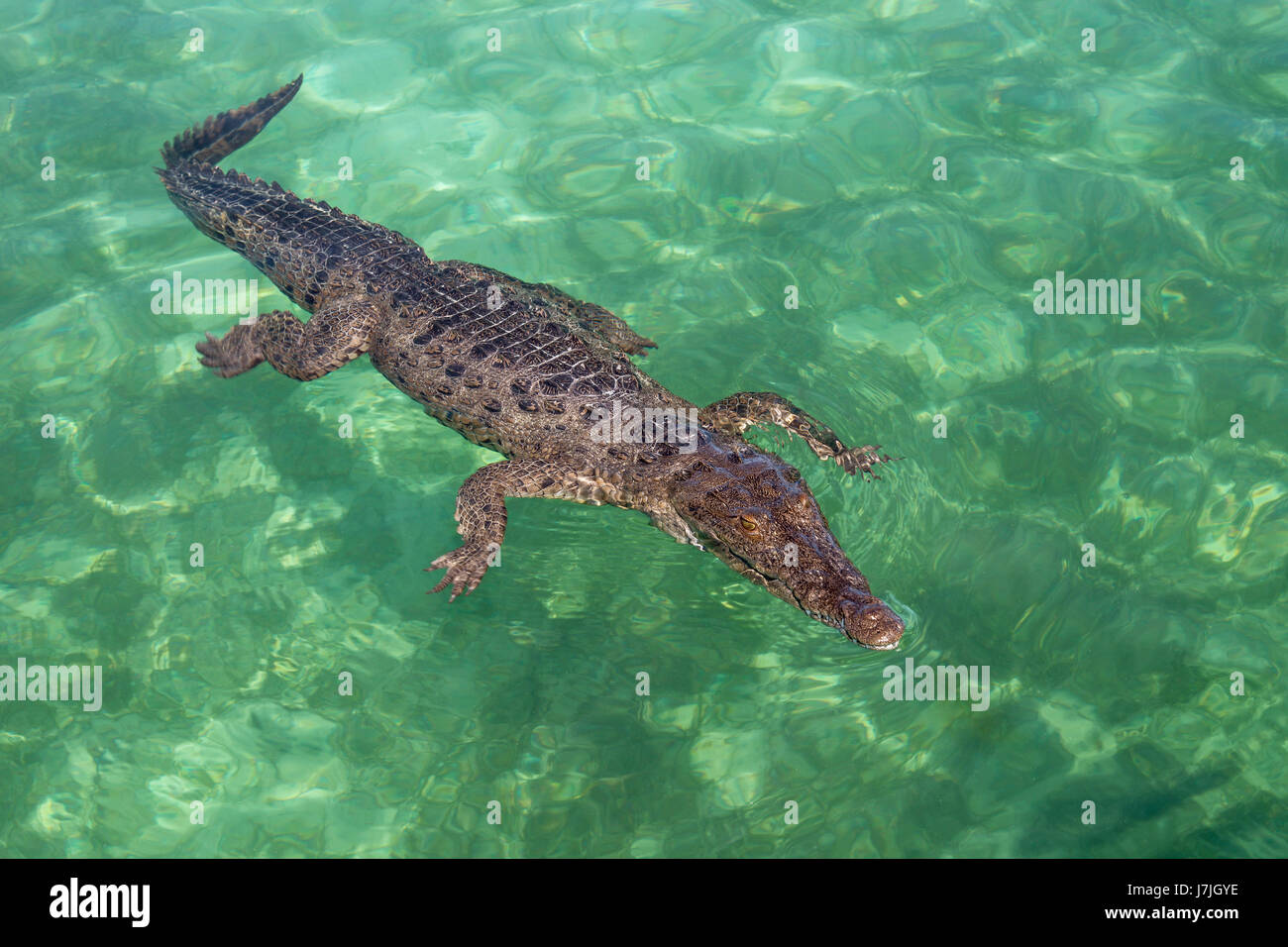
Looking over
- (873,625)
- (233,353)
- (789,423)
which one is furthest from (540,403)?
(233,353)

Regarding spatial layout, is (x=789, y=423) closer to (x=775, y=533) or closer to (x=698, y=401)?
(x=698, y=401)

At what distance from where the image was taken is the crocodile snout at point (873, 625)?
16.3 ft

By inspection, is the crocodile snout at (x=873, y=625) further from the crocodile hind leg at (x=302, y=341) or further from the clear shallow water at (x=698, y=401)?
the crocodile hind leg at (x=302, y=341)

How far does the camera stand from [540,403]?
5.93 metres

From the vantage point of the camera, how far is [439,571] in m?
6.00

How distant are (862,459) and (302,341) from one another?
153 inches

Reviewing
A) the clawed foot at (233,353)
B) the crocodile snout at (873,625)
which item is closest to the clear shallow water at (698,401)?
the clawed foot at (233,353)

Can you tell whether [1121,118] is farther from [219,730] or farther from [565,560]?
[219,730]

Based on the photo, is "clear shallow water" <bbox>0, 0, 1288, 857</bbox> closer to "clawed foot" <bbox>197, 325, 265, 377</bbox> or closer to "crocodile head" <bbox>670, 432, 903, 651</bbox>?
"clawed foot" <bbox>197, 325, 265, 377</bbox>

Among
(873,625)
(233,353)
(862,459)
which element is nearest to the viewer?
(873,625)

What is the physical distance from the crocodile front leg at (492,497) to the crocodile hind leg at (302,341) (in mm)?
1346

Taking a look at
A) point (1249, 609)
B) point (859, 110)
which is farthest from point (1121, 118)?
point (1249, 609)

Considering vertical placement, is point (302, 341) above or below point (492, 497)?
above

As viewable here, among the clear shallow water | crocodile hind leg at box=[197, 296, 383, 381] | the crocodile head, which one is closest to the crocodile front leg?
the clear shallow water
